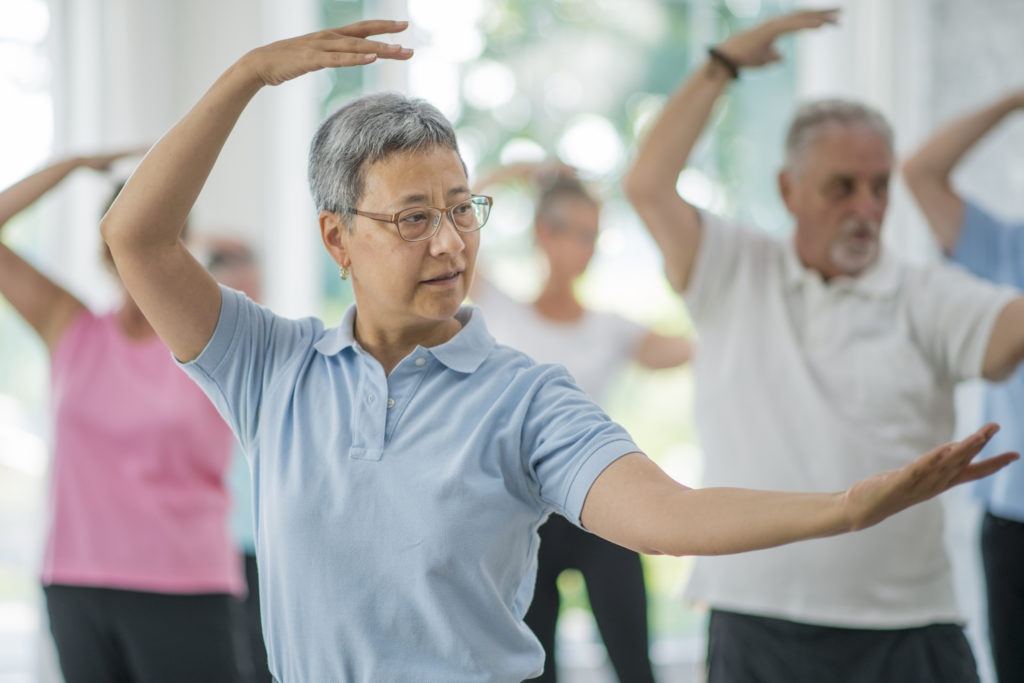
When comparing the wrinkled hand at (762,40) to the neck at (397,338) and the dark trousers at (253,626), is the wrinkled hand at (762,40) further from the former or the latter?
the dark trousers at (253,626)

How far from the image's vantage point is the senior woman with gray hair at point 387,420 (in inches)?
46.8

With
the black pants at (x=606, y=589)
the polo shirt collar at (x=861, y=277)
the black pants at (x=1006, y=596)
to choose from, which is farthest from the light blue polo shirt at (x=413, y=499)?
the black pants at (x=1006, y=596)

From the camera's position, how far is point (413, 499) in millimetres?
1198

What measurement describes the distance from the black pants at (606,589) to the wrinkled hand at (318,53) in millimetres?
1595

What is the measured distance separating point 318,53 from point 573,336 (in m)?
1.76

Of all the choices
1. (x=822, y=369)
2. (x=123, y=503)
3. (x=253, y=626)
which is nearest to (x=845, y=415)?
(x=822, y=369)

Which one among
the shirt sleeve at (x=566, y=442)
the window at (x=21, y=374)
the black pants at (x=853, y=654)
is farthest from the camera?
the window at (x=21, y=374)

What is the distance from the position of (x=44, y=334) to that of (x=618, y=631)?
1566mm

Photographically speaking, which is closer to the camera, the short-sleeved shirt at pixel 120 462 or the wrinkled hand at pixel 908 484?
the wrinkled hand at pixel 908 484

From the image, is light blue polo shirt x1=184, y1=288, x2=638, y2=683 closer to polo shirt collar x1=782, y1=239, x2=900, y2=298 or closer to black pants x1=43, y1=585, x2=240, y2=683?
polo shirt collar x1=782, y1=239, x2=900, y2=298

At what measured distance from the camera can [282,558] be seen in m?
1.24

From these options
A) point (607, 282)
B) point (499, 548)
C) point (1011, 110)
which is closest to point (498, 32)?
point (607, 282)

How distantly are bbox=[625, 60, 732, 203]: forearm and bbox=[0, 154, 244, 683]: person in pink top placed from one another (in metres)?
1.10

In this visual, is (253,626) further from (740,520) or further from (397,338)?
(740,520)
